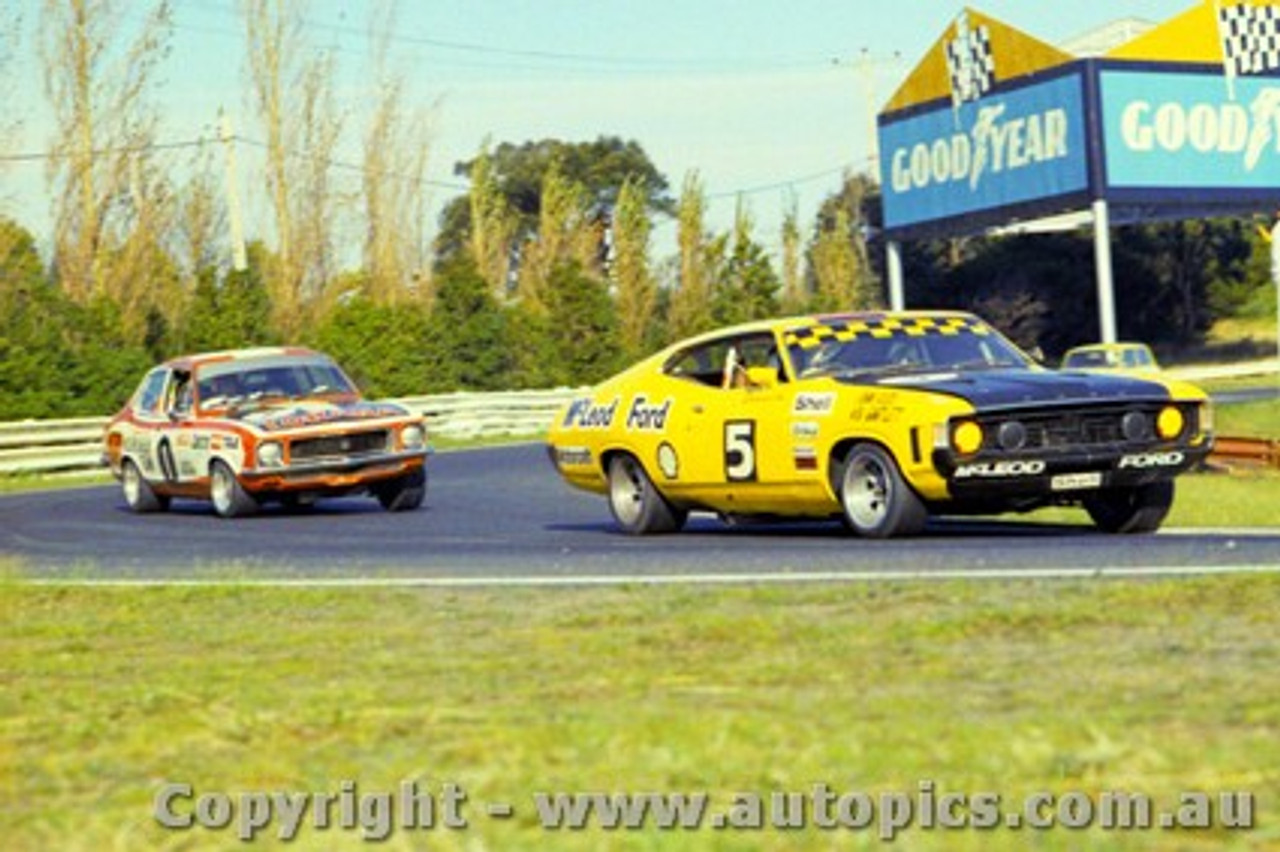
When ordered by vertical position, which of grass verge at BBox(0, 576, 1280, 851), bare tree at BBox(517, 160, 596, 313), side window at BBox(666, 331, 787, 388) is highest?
bare tree at BBox(517, 160, 596, 313)

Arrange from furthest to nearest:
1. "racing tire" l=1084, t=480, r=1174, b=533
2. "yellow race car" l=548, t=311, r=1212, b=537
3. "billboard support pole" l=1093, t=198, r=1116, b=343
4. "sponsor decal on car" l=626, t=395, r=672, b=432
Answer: "billboard support pole" l=1093, t=198, r=1116, b=343, "sponsor decal on car" l=626, t=395, r=672, b=432, "racing tire" l=1084, t=480, r=1174, b=533, "yellow race car" l=548, t=311, r=1212, b=537

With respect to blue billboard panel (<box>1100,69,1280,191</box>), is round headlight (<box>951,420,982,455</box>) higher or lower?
lower

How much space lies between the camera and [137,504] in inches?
984

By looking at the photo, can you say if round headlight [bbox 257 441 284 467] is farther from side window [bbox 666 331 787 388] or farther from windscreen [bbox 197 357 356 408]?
side window [bbox 666 331 787 388]

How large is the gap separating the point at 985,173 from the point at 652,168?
54375 mm

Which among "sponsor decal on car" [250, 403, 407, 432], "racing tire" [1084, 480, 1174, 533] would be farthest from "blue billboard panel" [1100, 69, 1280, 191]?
"racing tire" [1084, 480, 1174, 533]

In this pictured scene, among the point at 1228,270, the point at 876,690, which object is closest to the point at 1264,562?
the point at 876,690

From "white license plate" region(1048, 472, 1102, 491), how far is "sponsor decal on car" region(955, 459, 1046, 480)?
0.38 ft

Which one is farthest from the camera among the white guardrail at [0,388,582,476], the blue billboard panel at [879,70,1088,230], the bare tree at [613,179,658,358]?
the bare tree at [613,179,658,358]

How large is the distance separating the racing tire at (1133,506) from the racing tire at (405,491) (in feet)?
28.8

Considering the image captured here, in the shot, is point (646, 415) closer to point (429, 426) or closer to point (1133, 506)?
point (1133, 506)

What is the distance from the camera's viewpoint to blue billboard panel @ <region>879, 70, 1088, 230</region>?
4650 cm

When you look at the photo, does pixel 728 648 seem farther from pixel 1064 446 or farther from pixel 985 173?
pixel 985 173

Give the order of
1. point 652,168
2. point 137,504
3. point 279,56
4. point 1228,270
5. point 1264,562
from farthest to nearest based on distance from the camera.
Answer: point 652,168
point 1228,270
point 279,56
point 137,504
point 1264,562
